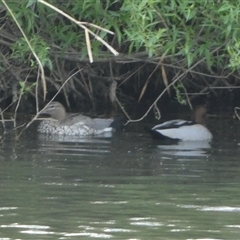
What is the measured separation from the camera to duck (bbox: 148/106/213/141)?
13523 millimetres

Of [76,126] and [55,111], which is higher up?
[55,111]

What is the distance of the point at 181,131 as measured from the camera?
553 inches

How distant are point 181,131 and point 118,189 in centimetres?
521

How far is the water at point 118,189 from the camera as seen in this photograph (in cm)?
721

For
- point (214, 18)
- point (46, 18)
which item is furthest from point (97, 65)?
point (214, 18)

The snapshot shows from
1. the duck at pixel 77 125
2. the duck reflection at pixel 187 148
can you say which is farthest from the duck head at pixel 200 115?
the duck at pixel 77 125

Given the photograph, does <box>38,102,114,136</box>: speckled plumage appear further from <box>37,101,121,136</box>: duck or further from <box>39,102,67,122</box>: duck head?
<box>39,102,67,122</box>: duck head

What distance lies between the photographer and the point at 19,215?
A: 7625 millimetres

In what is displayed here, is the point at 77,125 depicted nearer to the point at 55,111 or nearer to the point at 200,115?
the point at 55,111

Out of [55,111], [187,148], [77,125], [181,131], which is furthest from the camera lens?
[55,111]

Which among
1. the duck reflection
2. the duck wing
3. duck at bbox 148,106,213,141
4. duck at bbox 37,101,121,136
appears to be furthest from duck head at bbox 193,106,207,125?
duck at bbox 37,101,121,136

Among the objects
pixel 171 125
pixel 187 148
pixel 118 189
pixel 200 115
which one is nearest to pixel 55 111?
pixel 171 125

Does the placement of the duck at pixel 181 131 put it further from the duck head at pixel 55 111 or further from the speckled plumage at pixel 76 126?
the duck head at pixel 55 111

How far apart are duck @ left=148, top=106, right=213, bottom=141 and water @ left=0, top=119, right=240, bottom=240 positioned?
1.18ft
